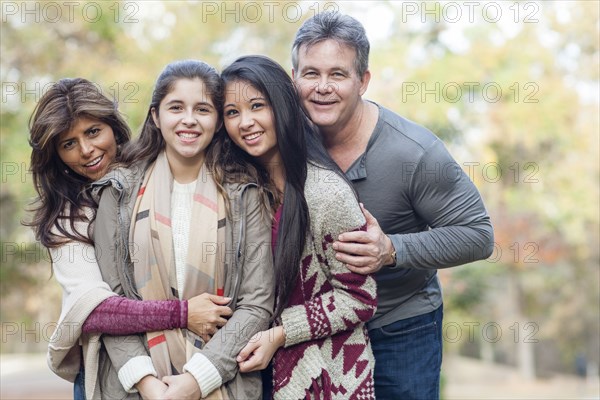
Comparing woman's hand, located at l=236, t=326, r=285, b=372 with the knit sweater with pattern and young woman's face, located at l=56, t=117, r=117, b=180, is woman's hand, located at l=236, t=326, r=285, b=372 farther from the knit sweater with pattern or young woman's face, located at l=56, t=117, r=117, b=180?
young woman's face, located at l=56, t=117, r=117, b=180

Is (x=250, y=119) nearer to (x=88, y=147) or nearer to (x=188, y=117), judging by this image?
(x=188, y=117)

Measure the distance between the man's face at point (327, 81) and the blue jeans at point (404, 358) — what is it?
2.84 ft

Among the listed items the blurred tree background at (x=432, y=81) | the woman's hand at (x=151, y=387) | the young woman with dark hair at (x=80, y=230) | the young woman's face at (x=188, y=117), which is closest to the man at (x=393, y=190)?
the young woman's face at (x=188, y=117)

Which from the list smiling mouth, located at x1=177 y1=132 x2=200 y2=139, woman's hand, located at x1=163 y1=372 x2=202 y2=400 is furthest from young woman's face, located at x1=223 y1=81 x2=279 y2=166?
woman's hand, located at x1=163 y1=372 x2=202 y2=400

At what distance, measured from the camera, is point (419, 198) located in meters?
2.74

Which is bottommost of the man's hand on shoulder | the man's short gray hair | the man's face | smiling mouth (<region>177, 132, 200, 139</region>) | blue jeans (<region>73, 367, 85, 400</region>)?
blue jeans (<region>73, 367, 85, 400</region>)

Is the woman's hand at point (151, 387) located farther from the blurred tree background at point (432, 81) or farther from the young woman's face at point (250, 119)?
the blurred tree background at point (432, 81)

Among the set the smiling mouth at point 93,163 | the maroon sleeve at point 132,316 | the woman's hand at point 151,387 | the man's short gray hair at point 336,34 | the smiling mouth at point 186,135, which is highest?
the man's short gray hair at point 336,34

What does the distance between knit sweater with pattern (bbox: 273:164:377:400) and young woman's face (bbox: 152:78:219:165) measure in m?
0.41

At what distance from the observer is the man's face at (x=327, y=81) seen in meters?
2.66

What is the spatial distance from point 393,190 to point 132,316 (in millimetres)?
1075

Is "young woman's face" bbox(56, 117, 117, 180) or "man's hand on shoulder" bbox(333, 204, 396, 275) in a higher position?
"young woman's face" bbox(56, 117, 117, 180)

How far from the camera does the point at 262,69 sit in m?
2.51

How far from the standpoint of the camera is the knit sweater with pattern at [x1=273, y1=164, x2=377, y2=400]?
2.44 m
